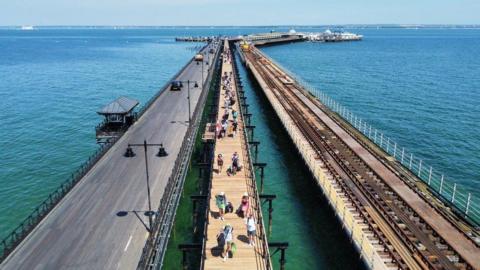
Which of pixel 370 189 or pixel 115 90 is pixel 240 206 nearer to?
pixel 370 189

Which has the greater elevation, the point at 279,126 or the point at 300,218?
the point at 279,126

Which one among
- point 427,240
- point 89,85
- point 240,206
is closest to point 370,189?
point 427,240

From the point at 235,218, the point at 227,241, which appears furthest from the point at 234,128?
the point at 227,241

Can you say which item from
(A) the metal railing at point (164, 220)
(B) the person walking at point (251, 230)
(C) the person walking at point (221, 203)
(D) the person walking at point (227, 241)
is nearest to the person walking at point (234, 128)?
(A) the metal railing at point (164, 220)

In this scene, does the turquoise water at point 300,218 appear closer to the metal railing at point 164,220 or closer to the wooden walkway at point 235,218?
the wooden walkway at point 235,218

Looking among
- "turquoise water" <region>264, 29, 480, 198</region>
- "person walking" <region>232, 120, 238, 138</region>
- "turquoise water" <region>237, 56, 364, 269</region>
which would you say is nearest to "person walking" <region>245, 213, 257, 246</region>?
"turquoise water" <region>237, 56, 364, 269</region>

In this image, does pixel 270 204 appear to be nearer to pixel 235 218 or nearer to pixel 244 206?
pixel 235 218
